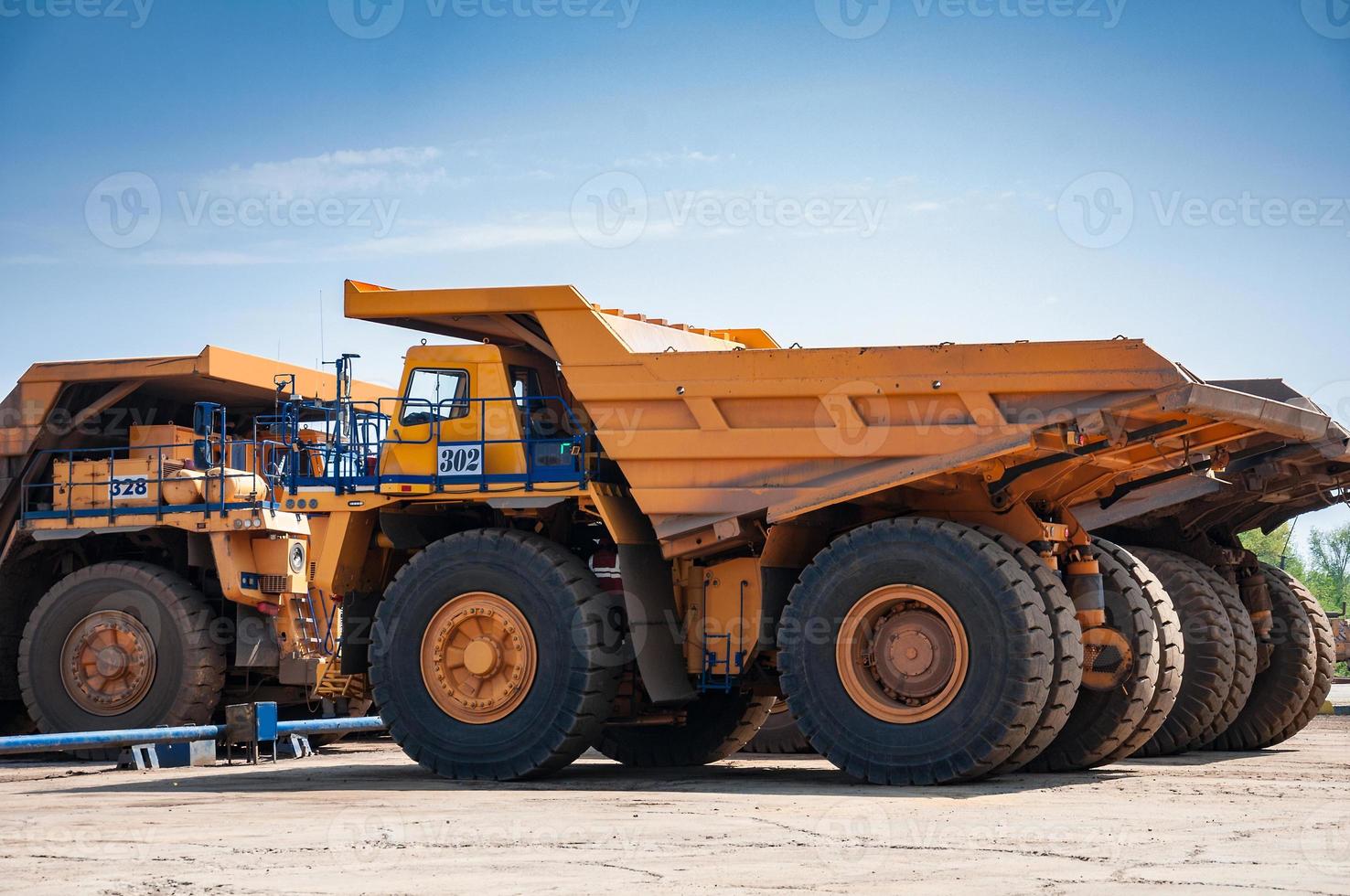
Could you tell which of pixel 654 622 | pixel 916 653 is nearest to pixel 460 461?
pixel 654 622

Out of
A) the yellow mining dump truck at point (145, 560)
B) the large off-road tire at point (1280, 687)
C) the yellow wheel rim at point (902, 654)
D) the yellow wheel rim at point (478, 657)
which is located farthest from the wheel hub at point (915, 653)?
the yellow mining dump truck at point (145, 560)

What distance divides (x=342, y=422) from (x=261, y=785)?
A: 342cm

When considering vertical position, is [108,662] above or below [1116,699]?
above

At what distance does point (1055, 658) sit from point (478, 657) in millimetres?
4750

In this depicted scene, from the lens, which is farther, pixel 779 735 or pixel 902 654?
pixel 779 735

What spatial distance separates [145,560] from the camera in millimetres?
21250

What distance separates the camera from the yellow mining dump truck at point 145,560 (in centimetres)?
1984

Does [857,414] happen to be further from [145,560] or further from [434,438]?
[145,560]

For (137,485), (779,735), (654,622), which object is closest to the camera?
(654,622)

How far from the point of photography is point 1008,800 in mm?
12109

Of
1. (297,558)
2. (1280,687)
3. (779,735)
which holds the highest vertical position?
(297,558)

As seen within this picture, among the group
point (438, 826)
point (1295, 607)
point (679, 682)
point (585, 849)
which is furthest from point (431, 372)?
point (1295, 607)

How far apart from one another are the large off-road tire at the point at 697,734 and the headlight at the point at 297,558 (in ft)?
16.5

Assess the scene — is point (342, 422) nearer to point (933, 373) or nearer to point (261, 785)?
point (261, 785)
